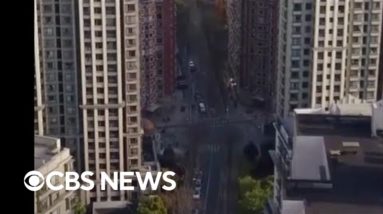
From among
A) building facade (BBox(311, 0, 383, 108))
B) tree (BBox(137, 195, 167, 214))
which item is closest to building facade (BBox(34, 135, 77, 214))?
tree (BBox(137, 195, 167, 214))

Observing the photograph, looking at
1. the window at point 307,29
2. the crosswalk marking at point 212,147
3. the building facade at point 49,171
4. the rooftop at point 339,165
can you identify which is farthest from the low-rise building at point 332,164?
the window at point 307,29

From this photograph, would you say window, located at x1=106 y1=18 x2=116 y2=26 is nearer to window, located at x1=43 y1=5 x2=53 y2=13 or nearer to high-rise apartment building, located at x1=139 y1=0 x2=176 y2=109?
window, located at x1=43 y1=5 x2=53 y2=13

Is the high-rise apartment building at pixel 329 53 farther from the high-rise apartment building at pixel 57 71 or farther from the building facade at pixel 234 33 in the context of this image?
the high-rise apartment building at pixel 57 71

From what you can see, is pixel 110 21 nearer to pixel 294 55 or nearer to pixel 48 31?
pixel 48 31
